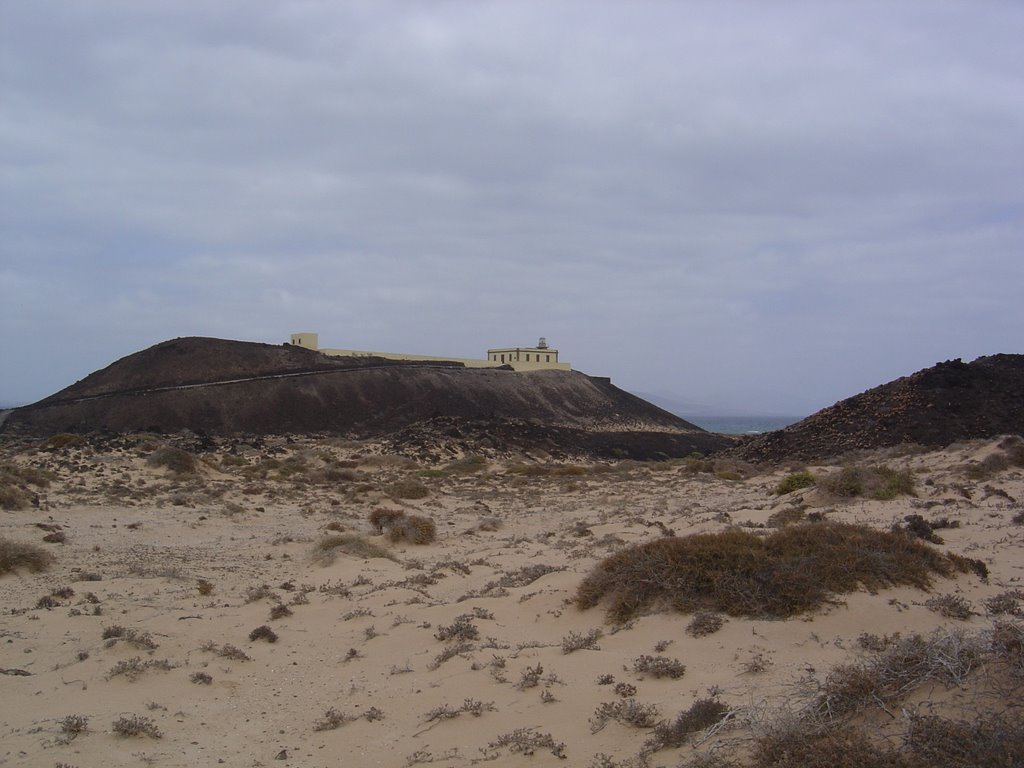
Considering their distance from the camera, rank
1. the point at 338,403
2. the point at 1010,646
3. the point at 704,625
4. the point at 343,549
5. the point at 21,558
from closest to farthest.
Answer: the point at 1010,646
the point at 704,625
the point at 21,558
the point at 343,549
the point at 338,403

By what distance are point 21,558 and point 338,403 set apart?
55.1 m

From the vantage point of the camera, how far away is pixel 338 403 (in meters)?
66.3

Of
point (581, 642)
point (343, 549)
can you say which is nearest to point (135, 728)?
point (581, 642)

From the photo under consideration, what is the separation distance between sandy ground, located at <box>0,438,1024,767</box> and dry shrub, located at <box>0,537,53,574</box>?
0.33m

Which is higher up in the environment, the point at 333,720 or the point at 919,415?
the point at 919,415

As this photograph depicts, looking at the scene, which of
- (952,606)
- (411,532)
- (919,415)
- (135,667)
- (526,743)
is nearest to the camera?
(526,743)

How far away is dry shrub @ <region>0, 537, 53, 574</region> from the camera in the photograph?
11.6m

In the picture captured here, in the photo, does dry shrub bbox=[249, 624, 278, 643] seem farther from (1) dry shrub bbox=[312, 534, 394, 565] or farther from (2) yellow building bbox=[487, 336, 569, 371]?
(2) yellow building bbox=[487, 336, 569, 371]

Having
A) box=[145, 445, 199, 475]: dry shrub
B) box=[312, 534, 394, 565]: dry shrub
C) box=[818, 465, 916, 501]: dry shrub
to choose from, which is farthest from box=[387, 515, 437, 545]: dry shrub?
box=[145, 445, 199, 475]: dry shrub

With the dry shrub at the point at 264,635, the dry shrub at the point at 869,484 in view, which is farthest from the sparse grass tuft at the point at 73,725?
the dry shrub at the point at 869,484

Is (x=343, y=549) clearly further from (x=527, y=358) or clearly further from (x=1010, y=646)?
Answer: (x=527, y=358)

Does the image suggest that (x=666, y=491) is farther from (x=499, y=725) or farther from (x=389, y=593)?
(x=499, y=725)

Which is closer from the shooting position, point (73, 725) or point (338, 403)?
point (73, 725)

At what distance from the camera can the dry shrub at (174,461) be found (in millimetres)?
27716
